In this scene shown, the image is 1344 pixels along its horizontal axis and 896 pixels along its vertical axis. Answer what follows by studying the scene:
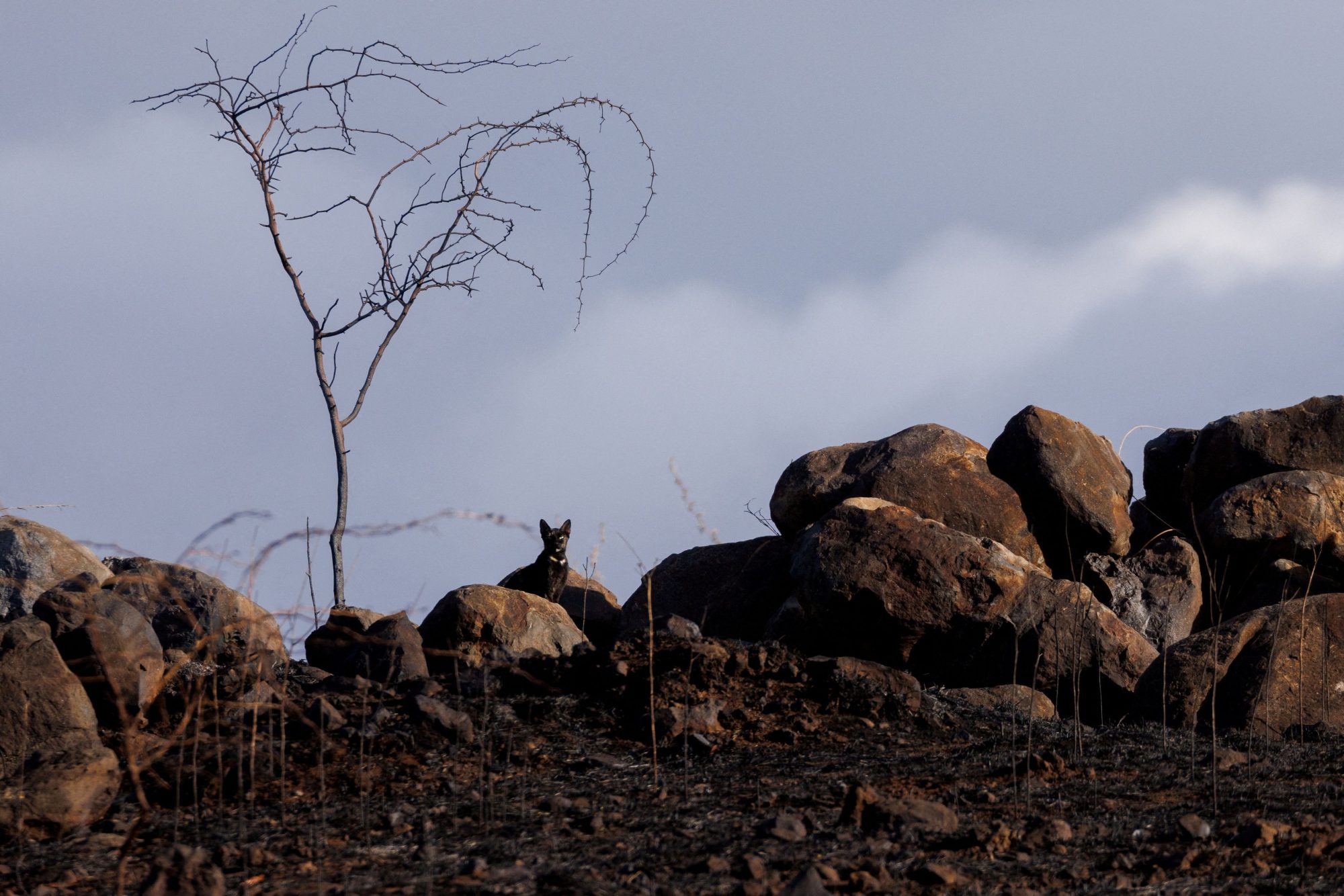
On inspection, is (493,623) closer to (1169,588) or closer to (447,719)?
(447,719)

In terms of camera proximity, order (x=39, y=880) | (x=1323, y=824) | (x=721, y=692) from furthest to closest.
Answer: (x=721, y=692) < (x=1323, y=824) < (x=39, y=880)

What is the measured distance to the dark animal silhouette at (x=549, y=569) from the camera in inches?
434

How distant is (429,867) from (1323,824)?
11.5 feet

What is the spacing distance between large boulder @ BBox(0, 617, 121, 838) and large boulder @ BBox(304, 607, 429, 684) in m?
1.75

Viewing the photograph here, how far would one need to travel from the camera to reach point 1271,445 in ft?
37.3

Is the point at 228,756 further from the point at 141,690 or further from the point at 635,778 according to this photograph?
the point at 635,778

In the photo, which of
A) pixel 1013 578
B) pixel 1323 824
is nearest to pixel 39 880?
pixel 1323 824

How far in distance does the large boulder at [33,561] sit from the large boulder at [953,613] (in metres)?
5.69

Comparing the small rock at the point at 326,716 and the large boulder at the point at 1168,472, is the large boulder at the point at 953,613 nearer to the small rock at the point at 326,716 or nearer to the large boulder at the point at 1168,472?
the large boulder at the point at 1168,472

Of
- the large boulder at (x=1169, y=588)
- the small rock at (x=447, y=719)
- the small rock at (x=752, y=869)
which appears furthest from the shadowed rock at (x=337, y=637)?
the large boulder at (x=1169, y=588)

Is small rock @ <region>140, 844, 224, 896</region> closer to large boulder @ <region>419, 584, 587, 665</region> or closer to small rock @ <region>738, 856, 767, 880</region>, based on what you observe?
small rock @ <region>738, 856, 767, 880</region>

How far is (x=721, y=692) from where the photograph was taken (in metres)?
7.10

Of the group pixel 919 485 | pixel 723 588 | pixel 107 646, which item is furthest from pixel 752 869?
pixel 723 588

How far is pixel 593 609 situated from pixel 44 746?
646 centimetres
